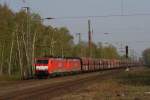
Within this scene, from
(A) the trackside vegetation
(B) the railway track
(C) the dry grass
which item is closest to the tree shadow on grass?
(C) the dry grass

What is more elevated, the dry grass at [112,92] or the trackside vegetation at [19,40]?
the trackside vegetation at [19,40]

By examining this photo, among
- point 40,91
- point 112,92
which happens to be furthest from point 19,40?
point 112,92

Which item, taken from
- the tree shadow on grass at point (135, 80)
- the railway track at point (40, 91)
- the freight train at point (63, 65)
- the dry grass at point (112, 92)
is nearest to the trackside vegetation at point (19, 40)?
the freight train at point (63, 65)

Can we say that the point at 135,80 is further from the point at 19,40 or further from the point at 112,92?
the point at 19,40

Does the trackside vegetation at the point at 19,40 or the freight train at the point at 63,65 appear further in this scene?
the trackside vegetation at the point at 19,40

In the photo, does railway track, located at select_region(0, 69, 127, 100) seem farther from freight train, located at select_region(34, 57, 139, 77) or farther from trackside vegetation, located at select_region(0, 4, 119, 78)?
trackside vegetation, located at select_region(0, 4, 119, 78)

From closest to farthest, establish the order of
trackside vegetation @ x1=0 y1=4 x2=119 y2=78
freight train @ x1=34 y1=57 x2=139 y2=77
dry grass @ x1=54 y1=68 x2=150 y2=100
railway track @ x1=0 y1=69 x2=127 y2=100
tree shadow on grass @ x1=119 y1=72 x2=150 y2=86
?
dry grass @ x1=54 y1=68 x2=150 y2=100 < railway track @ x1=0 y1=69 x2=127 y2=100 < tree shadow on grass @ x1=119 y1=72 x2=150 y2=86 < freight train @ x1=34 y1=57 x2=139 y2=77 < trackside vegetation @ x1=0 y1=4 x2=119 y2=78

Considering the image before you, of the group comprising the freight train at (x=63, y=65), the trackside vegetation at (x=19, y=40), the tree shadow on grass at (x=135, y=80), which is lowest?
the tree shadow on grass at (x=135, y=80)

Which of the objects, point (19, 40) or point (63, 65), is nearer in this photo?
point (63, 65)

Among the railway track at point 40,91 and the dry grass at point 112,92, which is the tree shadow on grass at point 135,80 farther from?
the railway track at point 40,91

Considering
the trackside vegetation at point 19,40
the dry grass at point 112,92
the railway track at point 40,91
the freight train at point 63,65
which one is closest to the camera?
the dry grass at point 112,92

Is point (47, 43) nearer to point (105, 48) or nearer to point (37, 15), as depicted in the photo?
point (37, 15)

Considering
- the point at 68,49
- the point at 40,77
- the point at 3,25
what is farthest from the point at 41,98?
the point at 68,49

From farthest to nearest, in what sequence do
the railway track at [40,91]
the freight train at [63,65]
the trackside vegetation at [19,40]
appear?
1. the trackside vegetation at [19,40]
2. the freight train at [63,65]
3. the railway track at [40,91]
